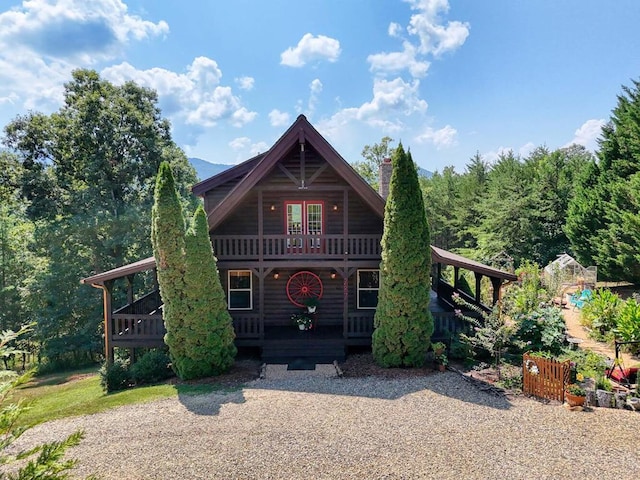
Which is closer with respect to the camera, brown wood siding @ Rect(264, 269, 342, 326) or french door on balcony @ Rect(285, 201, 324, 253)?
french door on balcony @ Rect(285, 201, 324, 253)

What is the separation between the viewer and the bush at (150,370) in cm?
1201

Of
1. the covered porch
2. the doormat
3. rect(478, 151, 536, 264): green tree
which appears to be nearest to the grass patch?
the covered porch

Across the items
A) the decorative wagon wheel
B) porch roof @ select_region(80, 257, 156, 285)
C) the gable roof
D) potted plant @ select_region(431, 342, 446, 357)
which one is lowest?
potted plant @ select_region(431, 342, 446, 357)

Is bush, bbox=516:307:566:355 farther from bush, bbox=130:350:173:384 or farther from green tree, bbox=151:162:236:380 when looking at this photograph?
bush, bbox=130:350:173:384

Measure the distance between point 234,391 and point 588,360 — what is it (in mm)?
9388

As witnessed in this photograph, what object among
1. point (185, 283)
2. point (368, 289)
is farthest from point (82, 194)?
point (368, 289)

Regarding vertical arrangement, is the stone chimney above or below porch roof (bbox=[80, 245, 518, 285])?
above

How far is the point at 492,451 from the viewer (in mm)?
7309

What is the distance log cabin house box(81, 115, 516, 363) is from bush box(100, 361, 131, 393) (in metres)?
1.07

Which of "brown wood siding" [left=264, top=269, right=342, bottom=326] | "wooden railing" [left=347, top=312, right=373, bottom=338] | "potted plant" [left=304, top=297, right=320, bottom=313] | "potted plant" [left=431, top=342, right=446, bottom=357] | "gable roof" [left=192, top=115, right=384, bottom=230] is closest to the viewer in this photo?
"potted plant" [left=431, top=342, right=446, bottom=357]

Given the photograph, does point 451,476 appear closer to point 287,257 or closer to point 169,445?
point 169,445

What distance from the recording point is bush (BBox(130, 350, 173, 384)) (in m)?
12.0

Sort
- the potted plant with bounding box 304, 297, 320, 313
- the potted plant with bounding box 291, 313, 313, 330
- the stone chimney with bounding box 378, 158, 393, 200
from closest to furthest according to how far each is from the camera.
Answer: the potted plant with bounding box 291, 313, 313, 330 → the potted plant with bounding box 304, 297, 320, 313 → the stone chimney with bounding box 378, 158, 393, 200

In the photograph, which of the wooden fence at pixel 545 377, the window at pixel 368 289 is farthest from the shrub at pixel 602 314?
the window at pixel 368 289
